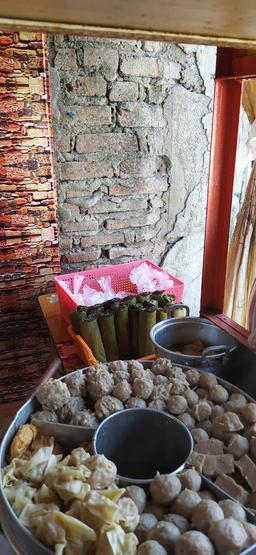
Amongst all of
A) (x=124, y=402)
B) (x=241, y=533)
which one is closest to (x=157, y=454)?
(x=124, y=402)

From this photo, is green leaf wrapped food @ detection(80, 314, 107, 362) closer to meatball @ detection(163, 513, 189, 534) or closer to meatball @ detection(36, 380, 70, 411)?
meatball @ detection(36, 380, 70, 411)

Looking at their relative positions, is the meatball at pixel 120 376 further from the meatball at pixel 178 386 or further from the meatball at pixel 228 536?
the meatball at pixel 228 536

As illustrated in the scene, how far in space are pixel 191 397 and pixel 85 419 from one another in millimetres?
320

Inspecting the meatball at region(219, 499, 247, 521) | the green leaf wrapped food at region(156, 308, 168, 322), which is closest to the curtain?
the green leaf wrapped food at region(156, 308, 168, 322)

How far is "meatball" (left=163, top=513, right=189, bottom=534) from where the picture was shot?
0.91 m

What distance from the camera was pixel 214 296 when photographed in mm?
1834

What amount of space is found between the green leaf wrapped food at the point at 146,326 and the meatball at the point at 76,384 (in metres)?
0.61

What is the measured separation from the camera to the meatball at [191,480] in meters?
0.99

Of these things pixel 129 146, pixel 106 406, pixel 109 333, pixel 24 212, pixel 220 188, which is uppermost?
pixel 129 146

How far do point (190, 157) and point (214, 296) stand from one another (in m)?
1.37

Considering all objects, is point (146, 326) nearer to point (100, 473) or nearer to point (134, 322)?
point (134, 322)

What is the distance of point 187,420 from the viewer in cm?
122

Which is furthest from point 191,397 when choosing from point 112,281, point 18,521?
point 112,281

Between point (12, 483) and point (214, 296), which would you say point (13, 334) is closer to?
point (214, 296)
